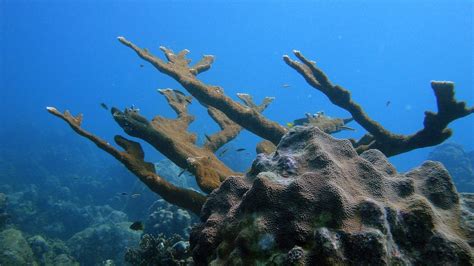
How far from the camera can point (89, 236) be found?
42.7ft

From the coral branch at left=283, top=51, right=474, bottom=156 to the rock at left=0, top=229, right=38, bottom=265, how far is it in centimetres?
888

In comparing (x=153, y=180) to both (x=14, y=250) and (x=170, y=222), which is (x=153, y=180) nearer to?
(x=170, y=222)

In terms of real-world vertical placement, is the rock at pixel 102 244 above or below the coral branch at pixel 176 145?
below

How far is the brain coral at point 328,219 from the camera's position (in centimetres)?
216

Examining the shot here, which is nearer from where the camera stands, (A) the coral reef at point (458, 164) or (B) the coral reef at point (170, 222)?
(B) the coral reef at point (170, 222)

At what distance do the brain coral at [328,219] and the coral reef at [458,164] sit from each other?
23.7 meters

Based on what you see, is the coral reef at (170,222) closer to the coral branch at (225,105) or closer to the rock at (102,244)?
the rock at (102,244)

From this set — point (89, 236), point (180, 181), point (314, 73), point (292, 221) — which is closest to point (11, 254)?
point (89, 236)

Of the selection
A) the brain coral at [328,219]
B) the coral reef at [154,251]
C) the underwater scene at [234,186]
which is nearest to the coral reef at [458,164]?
the underwater scene at [234,186]

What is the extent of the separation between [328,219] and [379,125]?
400 cm

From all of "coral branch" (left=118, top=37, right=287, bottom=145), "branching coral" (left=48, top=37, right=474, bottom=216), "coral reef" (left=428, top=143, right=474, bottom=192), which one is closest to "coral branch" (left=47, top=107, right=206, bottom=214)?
"branching coral" (left=48, top=37, right=474, bottom=216)

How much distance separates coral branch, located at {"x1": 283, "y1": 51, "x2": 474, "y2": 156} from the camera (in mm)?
5211

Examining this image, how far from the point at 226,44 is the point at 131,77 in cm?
5250

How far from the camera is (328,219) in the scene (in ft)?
7.66
